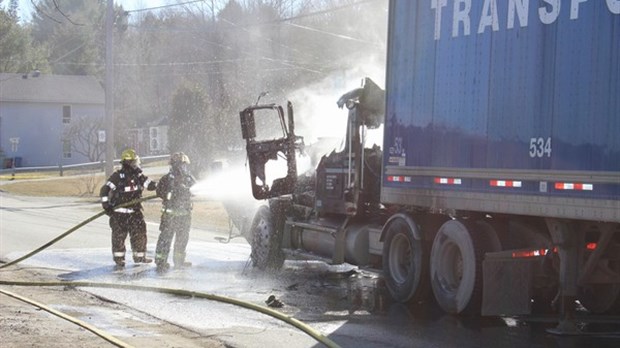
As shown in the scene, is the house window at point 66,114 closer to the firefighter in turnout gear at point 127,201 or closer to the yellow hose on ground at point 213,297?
the firefighter in turnout gear at point 127,201

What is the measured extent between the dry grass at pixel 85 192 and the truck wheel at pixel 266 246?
9290 mm

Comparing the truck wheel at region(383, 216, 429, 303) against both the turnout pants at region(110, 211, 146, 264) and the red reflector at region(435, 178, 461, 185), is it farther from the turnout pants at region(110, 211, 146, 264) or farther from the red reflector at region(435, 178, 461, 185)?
the turnout pants at region(110, 211, 146, 264)

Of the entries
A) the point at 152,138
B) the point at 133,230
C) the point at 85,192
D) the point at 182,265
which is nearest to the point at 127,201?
the point at 133,230

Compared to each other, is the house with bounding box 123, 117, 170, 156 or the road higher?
the house with bounding box 123, 117, 170, 156

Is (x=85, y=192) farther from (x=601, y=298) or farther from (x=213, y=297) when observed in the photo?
(x=601, y=298)

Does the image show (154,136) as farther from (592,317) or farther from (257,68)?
(592,317)

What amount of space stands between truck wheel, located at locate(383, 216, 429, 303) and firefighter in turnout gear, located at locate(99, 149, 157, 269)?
16.3 feet

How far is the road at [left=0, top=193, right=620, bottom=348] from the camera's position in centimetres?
882

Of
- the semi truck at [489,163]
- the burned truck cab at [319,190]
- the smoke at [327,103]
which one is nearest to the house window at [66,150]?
the smoke at [327,103]

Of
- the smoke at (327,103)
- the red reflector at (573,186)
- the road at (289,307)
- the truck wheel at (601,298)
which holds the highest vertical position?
the smoke at (327,103)

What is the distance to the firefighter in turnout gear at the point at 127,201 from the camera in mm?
15039

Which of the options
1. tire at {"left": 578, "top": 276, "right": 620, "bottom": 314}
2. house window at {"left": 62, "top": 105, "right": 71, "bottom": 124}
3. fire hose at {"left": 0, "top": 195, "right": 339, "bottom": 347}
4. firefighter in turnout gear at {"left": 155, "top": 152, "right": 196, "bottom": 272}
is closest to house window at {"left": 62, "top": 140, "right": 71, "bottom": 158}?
house window at {"left": 62, "top": 105, "right": 71, "bottom": 124}

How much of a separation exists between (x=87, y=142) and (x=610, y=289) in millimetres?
63096

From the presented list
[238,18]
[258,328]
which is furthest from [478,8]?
[238,18]
